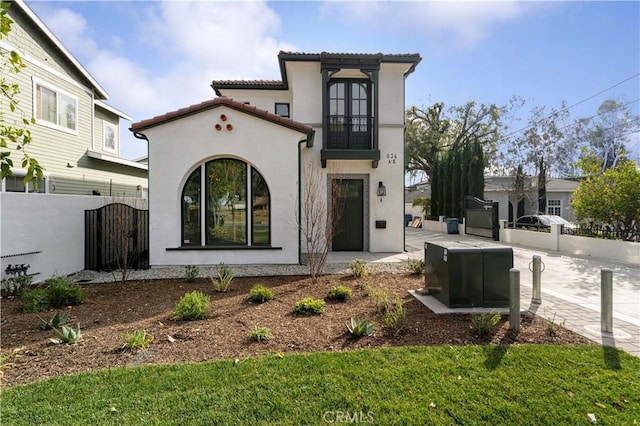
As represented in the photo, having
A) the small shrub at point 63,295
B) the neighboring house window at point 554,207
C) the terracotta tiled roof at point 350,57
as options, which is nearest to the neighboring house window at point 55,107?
the terracotta tiled roof at point 350,57

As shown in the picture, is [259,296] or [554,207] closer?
[259,296]

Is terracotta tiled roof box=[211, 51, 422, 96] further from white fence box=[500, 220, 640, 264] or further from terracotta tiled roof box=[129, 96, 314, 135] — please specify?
white fence box=[500, 220, 640, 264]

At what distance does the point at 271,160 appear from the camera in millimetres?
10234

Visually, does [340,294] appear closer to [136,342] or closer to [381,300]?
[381,300]

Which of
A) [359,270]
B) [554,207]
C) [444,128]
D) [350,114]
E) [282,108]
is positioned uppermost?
[444,128]

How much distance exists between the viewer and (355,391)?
341 centimetres

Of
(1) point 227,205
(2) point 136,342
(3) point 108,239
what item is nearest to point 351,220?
(1) point 227,205

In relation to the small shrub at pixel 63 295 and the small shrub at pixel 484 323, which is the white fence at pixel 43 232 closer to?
the small shrub at pixel 63 295

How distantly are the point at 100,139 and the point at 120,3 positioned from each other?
34.6 ft

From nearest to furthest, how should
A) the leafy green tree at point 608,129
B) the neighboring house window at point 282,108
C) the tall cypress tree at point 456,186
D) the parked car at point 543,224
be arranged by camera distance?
the parked car at point 543,224
the neighboring house window at point 282,108
the tall cypress tree at point 456,186
the leafy green tree at point 608,129

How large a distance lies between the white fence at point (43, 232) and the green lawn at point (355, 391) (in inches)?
220

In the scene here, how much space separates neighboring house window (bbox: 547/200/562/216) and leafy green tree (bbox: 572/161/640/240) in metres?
21.0

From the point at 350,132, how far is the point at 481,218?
1128 centimetres

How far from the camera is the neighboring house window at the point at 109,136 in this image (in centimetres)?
1805
